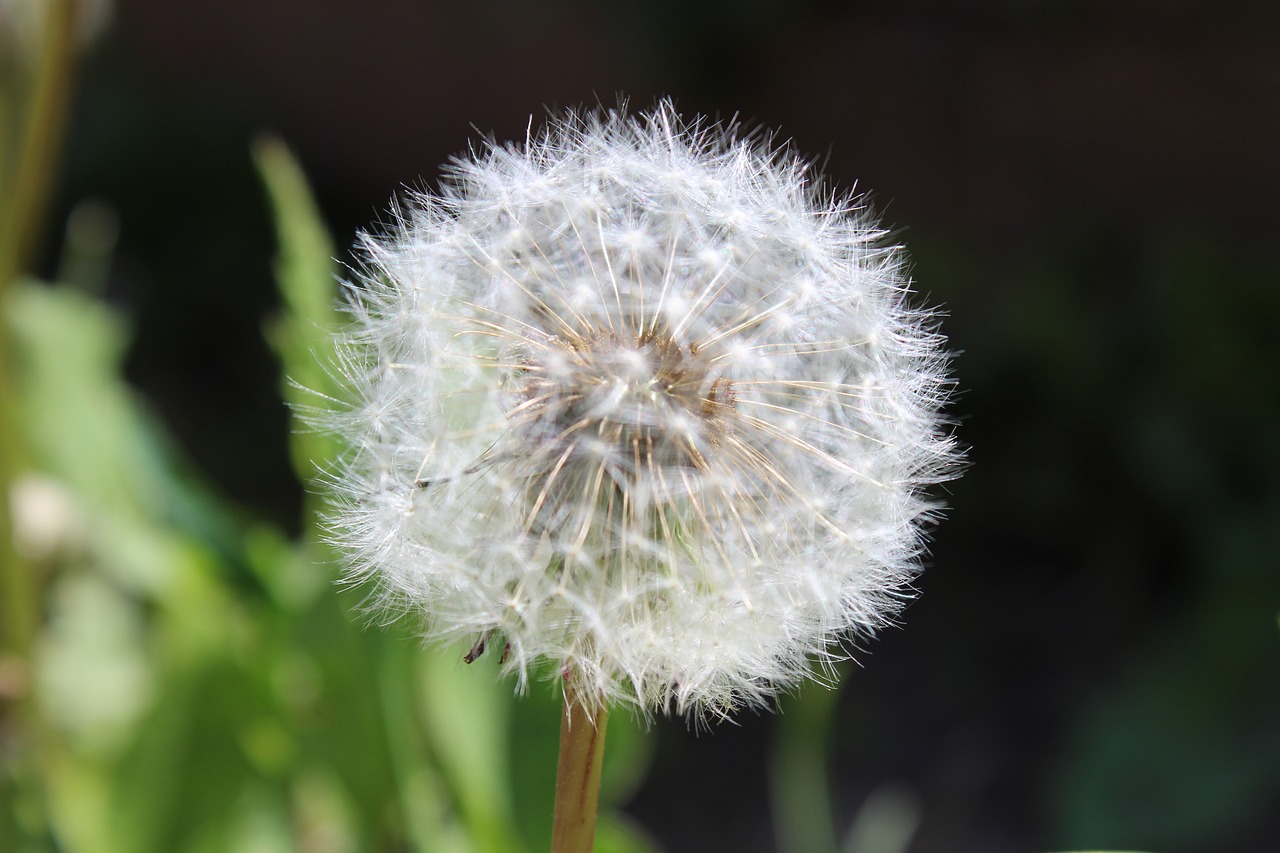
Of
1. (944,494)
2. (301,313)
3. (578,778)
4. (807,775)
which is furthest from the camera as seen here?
(944,494)

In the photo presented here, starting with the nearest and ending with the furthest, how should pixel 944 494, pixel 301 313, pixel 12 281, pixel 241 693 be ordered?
pixel 301 313
pixel 12 281
pixel 241 693
pixel 944 494

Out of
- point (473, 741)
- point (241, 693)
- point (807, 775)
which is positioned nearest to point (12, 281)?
point (241, 693)

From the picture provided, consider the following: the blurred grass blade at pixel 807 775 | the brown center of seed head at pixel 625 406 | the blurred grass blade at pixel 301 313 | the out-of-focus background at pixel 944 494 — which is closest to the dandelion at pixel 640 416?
the brown center of seed head at pixel 625 406

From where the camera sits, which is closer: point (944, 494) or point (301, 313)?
point (301, 313)

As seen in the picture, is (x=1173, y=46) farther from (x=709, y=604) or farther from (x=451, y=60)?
(x=709, y=604)

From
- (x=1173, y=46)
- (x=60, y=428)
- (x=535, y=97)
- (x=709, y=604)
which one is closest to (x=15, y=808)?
(x=60, y=428)

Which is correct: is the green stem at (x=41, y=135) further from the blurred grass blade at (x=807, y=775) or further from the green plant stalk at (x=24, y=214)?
the blurred grass blade at (x=807, y=775)

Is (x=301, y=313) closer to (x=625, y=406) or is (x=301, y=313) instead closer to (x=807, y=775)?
(x=625, y=406)

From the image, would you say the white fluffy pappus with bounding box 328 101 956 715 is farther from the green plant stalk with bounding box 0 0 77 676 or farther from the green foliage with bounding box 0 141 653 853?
the green plant stalk with bounding box 0 0 77 676
